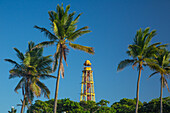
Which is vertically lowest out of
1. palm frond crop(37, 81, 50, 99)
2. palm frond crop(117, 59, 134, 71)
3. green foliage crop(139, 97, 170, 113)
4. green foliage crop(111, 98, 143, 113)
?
palm frond crop(37, 81, 50, 99)

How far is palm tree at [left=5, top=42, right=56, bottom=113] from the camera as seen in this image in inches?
1077

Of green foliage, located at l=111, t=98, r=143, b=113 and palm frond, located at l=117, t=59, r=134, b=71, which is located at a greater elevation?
green foliage, located at l=111, t=98, r=143, b=113

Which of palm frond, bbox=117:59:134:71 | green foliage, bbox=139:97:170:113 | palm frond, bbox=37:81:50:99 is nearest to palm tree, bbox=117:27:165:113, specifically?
palm frond, bbox=117:59:134:71

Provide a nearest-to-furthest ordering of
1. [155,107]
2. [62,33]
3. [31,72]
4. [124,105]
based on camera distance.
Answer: [62,33] < [31,72] < [155,107] < [124,105]

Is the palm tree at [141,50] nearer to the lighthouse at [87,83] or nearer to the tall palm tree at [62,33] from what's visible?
the tall palm tree at [62,33]

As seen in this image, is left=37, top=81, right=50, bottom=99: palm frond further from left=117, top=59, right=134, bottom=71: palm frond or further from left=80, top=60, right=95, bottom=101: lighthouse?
left=80, top=60, right=95, bottom=101: lighthouse

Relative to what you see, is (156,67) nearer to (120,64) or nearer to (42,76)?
(120,64)

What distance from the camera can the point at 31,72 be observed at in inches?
1081

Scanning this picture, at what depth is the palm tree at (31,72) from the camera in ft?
89.8

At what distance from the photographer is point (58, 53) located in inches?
897

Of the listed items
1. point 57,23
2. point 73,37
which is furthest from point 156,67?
point 57,23

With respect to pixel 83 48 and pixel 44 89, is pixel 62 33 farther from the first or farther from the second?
pixel 44 89

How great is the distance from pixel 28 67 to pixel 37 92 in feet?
8.43

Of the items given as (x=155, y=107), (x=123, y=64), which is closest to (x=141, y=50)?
(x=123, y=64)
